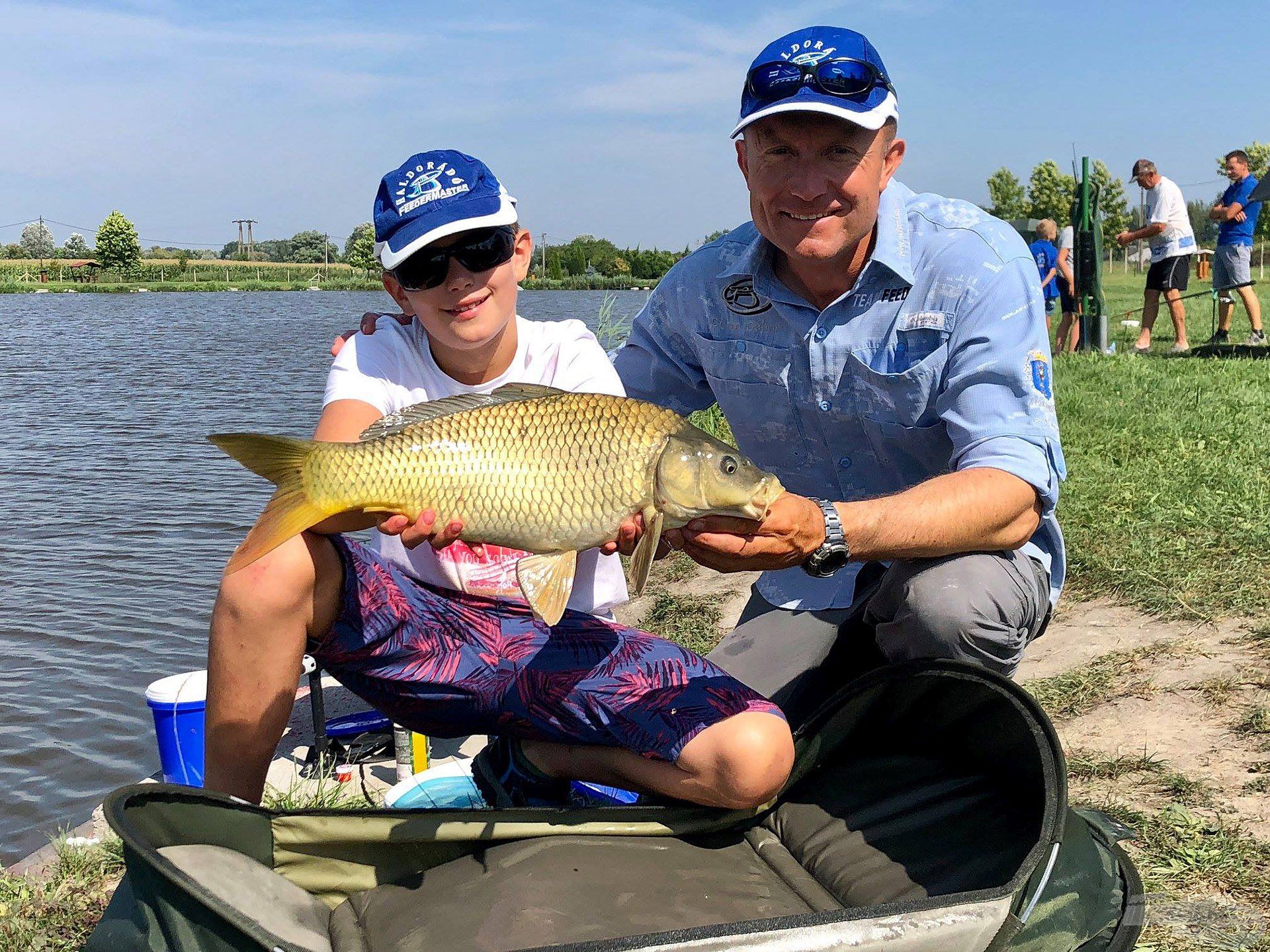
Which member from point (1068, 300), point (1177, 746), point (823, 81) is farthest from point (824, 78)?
point (1068, 300)

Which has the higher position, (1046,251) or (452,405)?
(1046,251)

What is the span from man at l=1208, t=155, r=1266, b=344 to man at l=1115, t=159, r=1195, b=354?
30cm

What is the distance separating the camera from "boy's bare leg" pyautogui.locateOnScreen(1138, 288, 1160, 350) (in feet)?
38.2

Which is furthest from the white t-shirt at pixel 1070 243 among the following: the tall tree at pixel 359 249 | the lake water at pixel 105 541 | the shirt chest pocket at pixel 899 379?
the tall tree at pixel 359 249

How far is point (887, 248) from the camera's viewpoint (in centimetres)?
291

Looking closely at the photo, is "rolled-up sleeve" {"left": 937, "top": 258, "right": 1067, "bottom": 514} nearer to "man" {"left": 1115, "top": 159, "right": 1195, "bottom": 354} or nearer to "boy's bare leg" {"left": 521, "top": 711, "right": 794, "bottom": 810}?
"boy's bare leg" {"left": 521, "top": 711, "right": 794, "bottom": 810}

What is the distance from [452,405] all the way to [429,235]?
0.43 metres

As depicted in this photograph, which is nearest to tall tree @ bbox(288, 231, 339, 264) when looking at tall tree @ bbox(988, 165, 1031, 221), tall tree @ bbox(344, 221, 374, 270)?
tall tree @ bbox(344, 221, 374, 270)

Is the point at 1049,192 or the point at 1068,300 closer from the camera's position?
the point at 1068,300

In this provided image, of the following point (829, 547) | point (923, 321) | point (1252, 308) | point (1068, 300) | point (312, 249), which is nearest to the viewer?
point (829, 547)

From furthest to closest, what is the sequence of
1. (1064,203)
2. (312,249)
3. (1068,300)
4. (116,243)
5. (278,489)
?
1. (312,249)
2. (116,243)
3. (1064,203)
4. (1068,300)
5. (278,489)

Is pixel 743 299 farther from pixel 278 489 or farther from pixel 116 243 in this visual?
pixel 116 243

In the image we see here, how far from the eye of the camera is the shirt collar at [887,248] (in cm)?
290

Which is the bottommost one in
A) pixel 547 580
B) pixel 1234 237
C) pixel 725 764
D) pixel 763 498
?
pixel 725 764
